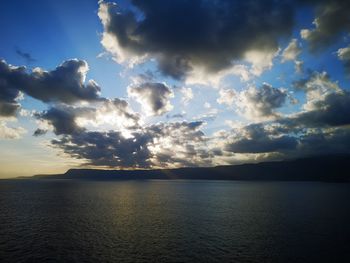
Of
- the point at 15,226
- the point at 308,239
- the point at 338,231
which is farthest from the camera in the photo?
the point at 15,226

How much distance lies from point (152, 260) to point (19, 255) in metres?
23.9

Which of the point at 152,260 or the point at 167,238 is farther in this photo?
the point at 167,238

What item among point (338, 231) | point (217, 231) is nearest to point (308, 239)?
point (338, 231)

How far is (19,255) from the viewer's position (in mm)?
44969

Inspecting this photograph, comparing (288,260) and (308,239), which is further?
(308,239)

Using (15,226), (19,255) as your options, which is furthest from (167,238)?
(15,226)

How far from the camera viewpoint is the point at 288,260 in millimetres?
43844

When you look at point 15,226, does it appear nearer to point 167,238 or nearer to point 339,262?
point 167,238

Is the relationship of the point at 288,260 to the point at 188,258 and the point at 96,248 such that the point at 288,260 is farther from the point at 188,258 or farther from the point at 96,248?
the point at 96,248

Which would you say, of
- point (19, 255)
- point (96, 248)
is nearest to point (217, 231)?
point (96, 248)

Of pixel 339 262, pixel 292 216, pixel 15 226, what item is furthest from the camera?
pixel 292 216

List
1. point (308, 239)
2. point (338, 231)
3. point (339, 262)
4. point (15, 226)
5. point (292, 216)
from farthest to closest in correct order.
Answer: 1. point (292, 216)
2. point (15, 226)
3. point (338, 231)
4. point (308, 239)
5. point (339, 262)

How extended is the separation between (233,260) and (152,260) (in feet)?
46.0

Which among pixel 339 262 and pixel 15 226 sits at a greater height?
pixel 15 226
